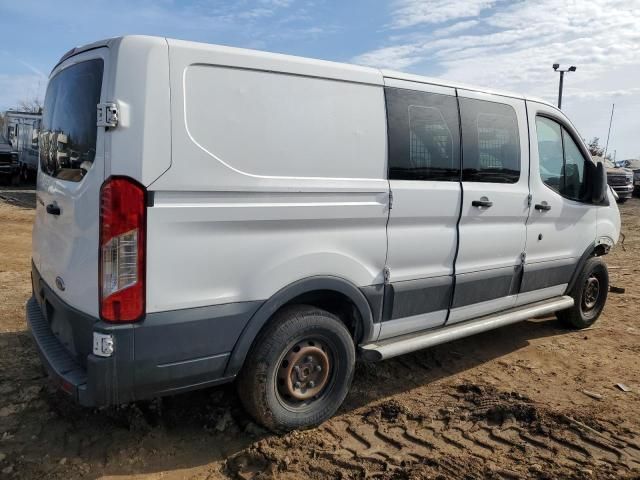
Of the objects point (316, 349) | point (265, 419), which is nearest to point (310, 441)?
point (265, 419)

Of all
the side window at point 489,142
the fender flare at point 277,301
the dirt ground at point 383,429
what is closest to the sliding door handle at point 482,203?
the side window at point 489,142

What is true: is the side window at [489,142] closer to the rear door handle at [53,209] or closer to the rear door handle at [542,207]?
the rear door handle at [542,207]

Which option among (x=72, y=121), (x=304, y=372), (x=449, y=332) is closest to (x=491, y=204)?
(x=449, y=332)

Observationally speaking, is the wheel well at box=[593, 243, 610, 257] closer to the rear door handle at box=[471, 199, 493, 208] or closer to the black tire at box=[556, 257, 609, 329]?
the black tire at box=[556, 257, 609, 329]

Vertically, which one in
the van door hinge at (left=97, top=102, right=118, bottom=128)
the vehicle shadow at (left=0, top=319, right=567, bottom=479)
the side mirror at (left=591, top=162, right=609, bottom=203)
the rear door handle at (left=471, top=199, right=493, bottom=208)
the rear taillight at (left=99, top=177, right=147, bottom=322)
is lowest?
the vehicle shadow at (left=0, top=319, right=567, bottom=479)

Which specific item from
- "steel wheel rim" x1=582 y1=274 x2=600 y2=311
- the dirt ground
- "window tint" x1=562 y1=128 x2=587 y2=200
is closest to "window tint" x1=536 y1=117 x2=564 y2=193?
"window tint" x1=562 y1=128 x2=587 y2=200

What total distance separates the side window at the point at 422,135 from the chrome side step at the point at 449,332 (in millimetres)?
1129

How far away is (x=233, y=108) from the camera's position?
9.52ft

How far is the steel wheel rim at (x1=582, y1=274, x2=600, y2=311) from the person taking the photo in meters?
5.78

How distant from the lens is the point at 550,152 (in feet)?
16.3

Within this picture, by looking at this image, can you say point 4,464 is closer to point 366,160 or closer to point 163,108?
point 163,108

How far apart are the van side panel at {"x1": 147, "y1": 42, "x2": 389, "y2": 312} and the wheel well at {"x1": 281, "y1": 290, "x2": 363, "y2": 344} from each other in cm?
16

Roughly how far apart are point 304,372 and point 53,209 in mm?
1769

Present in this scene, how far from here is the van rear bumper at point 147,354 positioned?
2.68 metres
